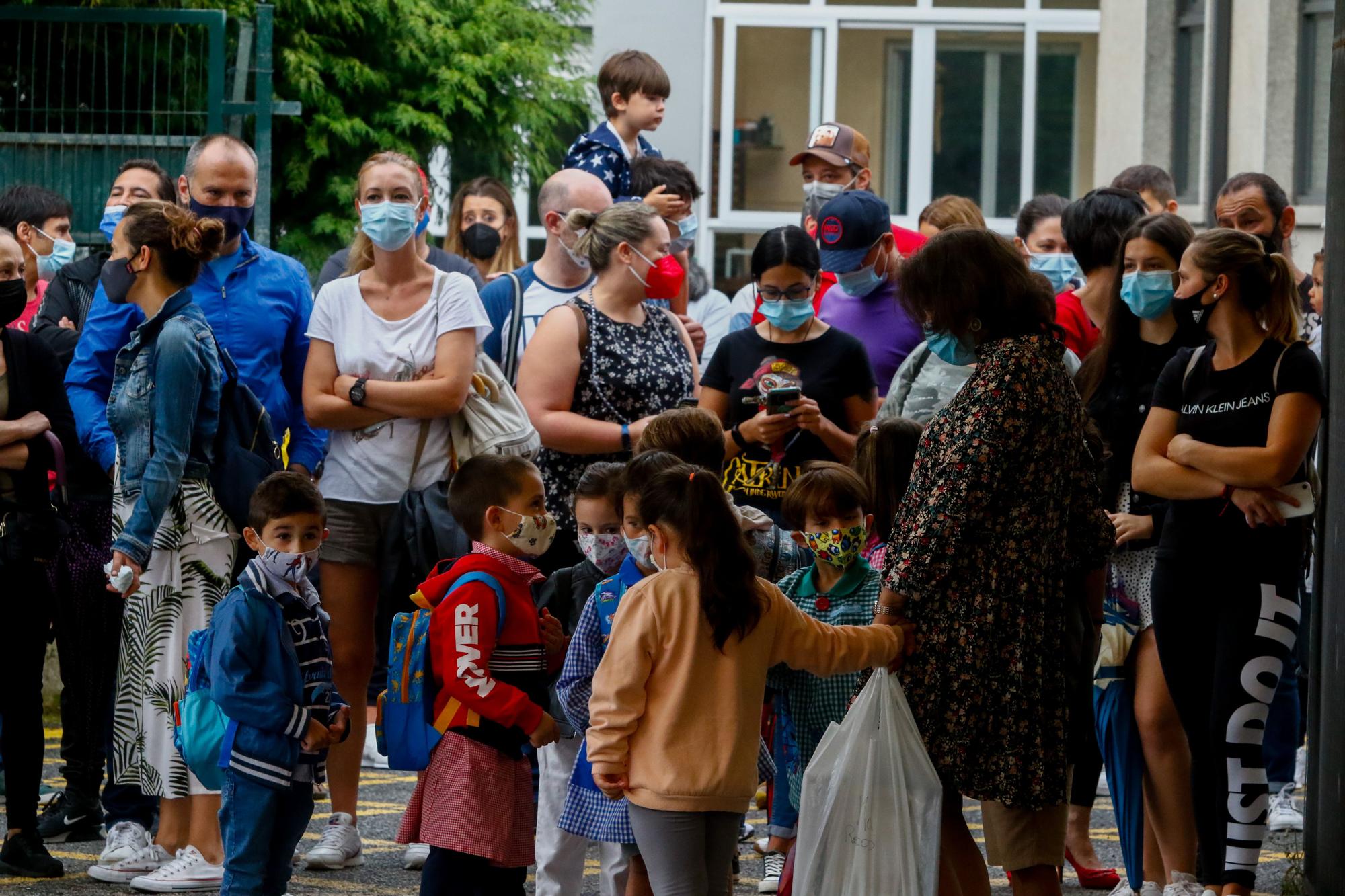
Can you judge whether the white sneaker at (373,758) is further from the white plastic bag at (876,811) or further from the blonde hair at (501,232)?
the white plastic bag at (876,811)

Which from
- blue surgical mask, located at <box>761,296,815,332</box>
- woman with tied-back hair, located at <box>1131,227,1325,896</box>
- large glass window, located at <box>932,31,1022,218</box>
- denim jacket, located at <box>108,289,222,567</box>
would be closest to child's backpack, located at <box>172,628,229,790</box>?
denim jacket, located at <box>108,289,222,567</box>

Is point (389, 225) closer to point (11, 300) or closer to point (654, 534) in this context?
point (11, 300)

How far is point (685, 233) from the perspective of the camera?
818 cm

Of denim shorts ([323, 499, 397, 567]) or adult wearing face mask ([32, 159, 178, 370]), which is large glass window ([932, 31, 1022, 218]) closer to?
adult wearing face mask ([32, 159, 178, 370])

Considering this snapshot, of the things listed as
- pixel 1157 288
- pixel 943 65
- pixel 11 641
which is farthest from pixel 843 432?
pixel 943 65

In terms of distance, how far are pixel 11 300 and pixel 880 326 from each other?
3.04 metres

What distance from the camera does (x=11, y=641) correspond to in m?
6.46

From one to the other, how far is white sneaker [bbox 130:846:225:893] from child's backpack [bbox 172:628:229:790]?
605mm

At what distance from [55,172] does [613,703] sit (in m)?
6.12

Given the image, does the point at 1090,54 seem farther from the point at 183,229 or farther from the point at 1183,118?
the point at 183,229

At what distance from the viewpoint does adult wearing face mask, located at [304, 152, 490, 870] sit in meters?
6.53

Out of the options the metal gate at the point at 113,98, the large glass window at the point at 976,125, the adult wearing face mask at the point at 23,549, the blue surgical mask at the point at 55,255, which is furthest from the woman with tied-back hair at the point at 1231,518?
the large glass window at the point at 976,125

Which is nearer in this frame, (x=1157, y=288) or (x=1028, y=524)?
(x=1028, y=524)

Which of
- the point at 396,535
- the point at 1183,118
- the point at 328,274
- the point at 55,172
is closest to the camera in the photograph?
the point at 396,535
